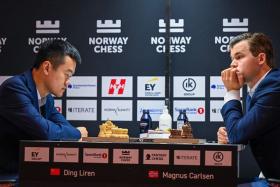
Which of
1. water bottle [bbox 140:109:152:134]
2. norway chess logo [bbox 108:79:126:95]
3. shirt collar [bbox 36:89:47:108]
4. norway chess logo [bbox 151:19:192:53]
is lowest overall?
water bottle [bbox 140:109:152:134]

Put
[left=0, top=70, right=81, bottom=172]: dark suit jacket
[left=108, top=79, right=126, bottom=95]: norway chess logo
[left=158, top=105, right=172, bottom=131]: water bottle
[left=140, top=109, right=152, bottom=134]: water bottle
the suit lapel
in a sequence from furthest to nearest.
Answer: [left=108, top=79, right=126, bottom=95]: norway chess logo
[left=140, top=109, right=152, bottom=134]: water bottle
[left=158, top=105, right=172, bottom=131]: water bottle
the suit lapel
[left=0, top=70, right=81, bottom=172]: dark suit jacket

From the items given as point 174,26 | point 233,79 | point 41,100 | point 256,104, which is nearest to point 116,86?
point 174,26

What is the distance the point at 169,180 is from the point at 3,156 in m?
0.90

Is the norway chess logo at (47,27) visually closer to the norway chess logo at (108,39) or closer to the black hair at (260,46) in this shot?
the norway chess logo at (108,39)

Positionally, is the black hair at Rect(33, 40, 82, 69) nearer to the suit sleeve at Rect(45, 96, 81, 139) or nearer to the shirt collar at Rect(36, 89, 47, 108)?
the shirt collar at Rect(36, 89, 47, 108)

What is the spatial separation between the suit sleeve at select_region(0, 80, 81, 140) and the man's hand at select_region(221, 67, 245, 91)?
865 mm

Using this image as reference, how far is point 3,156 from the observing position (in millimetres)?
2082

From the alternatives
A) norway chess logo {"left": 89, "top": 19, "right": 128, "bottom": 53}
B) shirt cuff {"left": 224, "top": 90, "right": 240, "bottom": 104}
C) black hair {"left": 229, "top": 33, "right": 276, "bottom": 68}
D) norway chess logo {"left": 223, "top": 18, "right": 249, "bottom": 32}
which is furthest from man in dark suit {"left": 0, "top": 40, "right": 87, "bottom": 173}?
norway chess logo {"left": 223, "top": 18, "right": 249, "bottom": 32}

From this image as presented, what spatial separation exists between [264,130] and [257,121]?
5 centimetres

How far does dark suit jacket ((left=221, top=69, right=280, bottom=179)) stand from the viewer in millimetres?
1896

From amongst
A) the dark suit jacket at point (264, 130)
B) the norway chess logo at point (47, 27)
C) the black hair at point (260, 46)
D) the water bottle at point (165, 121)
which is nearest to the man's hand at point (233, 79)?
the black hair at point (260, 46)

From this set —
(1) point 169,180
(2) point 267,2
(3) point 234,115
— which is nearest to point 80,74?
(2) point 267,2

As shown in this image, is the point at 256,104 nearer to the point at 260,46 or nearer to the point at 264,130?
the point at 264,130

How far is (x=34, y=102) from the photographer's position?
2.39 metres
